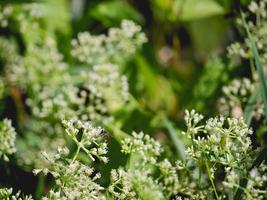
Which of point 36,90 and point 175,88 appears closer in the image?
point 36,90

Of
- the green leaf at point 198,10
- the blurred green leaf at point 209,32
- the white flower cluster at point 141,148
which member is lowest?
the white flower cluster at point 141,148

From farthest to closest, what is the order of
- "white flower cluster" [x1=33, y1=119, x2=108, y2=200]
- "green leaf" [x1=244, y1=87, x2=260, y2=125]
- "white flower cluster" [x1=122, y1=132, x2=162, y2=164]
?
"green leaf" [x1=244, y1=87, x2=260, y2=125] → "white flower cluster" [x1=122, y1=132, x2=162, y2=164] → "white flower cluster" [x1=33, y1=119, x2=108, y2=200]

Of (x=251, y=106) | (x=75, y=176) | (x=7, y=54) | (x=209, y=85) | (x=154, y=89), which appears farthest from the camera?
(x=154, y=89)

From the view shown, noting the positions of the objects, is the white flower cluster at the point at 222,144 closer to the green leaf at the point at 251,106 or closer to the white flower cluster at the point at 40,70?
the green leaf at the point at 251,106

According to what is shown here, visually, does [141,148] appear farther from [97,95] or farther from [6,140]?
[97,95]

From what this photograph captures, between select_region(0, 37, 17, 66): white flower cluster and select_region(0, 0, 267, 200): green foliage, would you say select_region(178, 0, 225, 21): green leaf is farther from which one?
select_region(0, 37, 17, 66): white flower cluster

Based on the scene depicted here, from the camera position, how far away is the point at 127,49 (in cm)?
220

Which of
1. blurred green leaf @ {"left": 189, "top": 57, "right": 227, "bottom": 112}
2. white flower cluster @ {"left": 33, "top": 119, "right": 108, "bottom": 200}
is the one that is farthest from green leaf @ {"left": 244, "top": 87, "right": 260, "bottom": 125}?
white flower cluster @ {"left": 33, "top": 119, "right": 108, "bottom": 200}

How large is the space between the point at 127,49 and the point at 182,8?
560 mm

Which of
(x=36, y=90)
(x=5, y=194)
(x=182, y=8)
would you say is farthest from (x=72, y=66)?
(x=5, y=194)

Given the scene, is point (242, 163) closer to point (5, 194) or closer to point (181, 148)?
point (181, 148)

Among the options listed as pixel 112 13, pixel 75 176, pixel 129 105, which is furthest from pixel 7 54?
pixel 75 176

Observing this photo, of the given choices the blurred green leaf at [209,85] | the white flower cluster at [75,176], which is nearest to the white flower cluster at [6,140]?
the white flower cluster at [75,176]

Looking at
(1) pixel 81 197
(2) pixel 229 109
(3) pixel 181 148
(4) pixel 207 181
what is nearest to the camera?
(1) pixel 81 197
